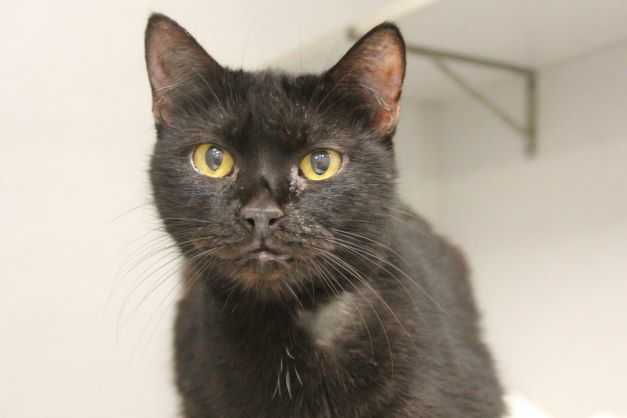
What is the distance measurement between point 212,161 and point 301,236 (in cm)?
22

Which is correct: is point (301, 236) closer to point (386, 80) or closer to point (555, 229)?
point (386, 80)

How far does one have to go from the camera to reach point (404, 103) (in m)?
2.21

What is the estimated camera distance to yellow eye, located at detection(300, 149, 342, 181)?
96 cm

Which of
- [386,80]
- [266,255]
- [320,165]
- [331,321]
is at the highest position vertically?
[386,80]

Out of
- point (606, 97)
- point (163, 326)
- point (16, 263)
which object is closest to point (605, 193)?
point (606, 97)

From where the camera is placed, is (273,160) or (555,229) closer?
(273,160)

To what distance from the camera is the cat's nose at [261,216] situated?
85cm

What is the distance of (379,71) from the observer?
3.35 feet

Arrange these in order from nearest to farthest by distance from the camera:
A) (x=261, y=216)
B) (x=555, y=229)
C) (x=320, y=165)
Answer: (x=261, y=216), (x=320, y=165), (x=555, y=229)

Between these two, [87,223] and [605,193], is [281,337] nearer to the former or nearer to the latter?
[87,223]

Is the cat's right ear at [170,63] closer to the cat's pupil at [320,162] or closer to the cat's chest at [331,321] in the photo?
the cat's pupil at [320,162]

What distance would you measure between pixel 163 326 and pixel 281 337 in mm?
1034

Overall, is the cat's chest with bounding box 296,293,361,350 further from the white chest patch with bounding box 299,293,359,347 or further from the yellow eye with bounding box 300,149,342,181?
the yellow eye with bounding box 300,149,342,181

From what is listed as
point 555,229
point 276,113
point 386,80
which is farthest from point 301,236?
point 555,229
